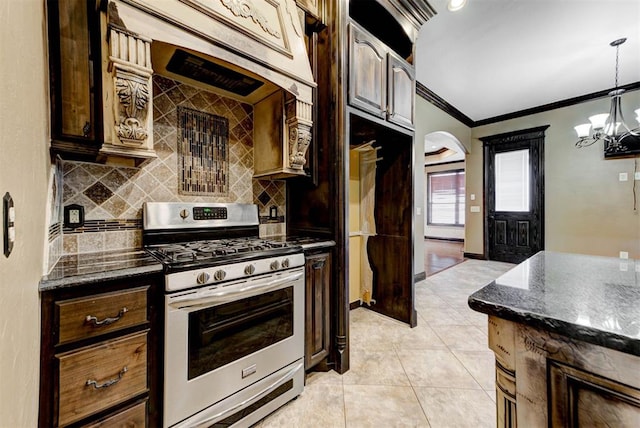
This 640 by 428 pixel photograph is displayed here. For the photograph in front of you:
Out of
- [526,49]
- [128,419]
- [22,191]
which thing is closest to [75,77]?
[22,191]

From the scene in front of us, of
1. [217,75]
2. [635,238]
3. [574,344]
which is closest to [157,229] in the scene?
[217,75]

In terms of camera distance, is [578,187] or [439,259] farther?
[439,259]

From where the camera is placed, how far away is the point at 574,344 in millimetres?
580

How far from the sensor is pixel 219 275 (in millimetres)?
1282

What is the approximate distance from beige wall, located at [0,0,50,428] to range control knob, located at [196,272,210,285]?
0.51 meters

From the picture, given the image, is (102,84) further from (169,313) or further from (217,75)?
(169,313)

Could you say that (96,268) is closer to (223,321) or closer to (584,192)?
(223,321)

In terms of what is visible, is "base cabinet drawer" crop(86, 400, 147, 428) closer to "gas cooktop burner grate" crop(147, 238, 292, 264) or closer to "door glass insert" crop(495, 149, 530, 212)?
"gas cooktop burner grate" crop(147, 238, 292, 264)

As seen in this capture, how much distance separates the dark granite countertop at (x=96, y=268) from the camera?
37.5 inches

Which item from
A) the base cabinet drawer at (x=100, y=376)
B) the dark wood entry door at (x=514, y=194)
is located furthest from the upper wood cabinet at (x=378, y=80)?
the dark wood entry door at (x=514, y=194)

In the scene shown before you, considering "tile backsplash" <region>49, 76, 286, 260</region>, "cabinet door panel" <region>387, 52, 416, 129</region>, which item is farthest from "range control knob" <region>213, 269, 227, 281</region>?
"cabinet door panel" <region>387, 52, 416, 129</region>

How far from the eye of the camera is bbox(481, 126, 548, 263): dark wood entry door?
5062mm

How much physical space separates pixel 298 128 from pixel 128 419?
1.75m

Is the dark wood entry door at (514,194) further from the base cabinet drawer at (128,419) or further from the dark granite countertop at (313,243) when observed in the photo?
the base cabinet drawer at (128,419)
